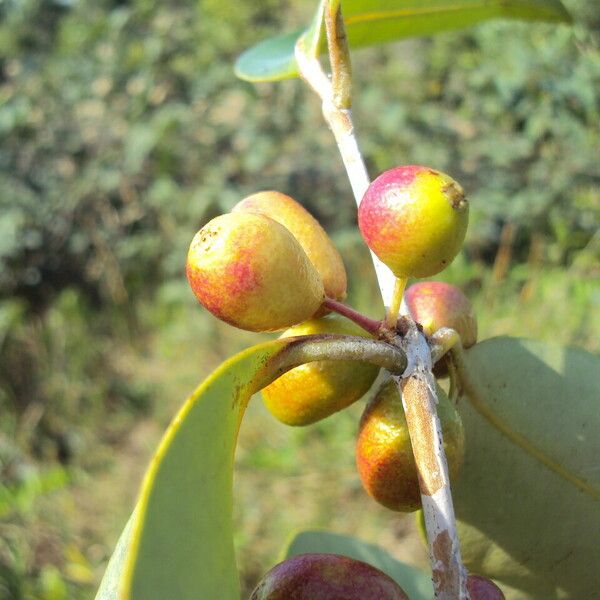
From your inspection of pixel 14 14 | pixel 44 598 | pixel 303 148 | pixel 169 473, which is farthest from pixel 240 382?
pixel 14 14

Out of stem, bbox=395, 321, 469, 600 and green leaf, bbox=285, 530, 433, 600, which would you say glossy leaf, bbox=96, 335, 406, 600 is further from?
green leaf, bbox=285, 530, 433, 600

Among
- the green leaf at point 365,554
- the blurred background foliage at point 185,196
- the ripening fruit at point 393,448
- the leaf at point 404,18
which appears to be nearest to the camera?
the ripening fruit at point 393,448

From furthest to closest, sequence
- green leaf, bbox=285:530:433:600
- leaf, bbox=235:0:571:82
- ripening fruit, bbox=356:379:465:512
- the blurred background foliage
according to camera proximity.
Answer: the blurred background foliage
leaf, bbox=235:0:571:82
green leaf, bbox=285:530:433:600
ripening fruit, bbox=356:379:465:512

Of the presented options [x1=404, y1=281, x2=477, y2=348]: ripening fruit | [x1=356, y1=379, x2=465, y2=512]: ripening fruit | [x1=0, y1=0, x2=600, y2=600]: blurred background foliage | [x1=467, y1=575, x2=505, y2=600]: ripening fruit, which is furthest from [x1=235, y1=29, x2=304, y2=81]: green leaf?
[x1=0, y1=0, x2=600, y2=600]: blurred background foliage

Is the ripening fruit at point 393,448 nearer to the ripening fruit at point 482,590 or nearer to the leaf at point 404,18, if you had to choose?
the ripening fruit at point 482,590

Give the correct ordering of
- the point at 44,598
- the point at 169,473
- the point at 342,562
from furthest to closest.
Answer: the point at 44,598
the point at 342,562
the point at 169,473

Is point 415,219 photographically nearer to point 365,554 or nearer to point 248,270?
point 248,270

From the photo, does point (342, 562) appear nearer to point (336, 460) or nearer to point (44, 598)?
point (44, 598)

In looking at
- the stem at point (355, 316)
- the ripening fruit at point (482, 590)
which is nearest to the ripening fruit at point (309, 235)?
the stem at point (355, 316)
